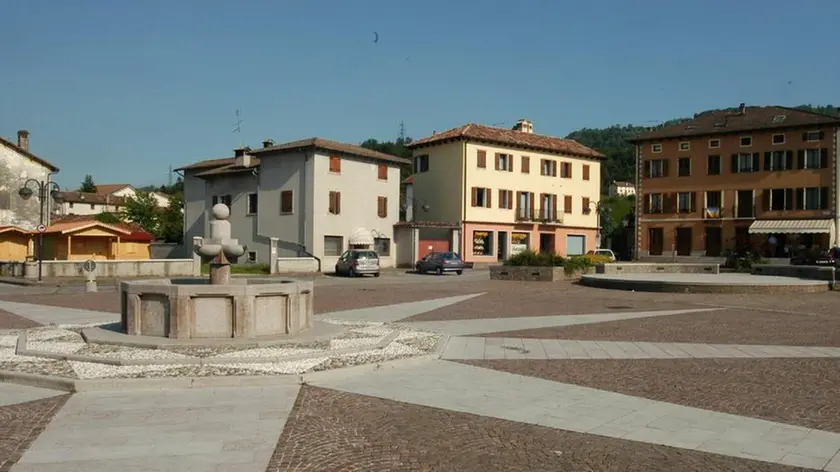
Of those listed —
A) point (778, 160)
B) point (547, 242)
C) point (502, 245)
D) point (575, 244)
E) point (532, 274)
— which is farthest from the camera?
point (575, 244)

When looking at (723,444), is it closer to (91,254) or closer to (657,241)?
(91,254)

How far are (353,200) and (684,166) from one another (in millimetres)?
28737

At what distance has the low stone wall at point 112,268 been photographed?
107 ft

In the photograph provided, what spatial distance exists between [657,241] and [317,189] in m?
30.9

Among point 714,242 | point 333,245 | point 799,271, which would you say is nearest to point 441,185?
point 333,245

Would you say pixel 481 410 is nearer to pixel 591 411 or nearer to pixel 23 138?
pixel 591 411

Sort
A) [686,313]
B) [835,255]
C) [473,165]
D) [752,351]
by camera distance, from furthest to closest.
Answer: [473,165]
[835,255]
[686,313]
[752,351]

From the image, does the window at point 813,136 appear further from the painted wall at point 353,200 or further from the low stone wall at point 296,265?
the low stone wall at point 296,265

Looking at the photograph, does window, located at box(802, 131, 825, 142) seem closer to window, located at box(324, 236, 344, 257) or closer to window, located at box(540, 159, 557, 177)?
window, located at box(540, 159, 557, 177)

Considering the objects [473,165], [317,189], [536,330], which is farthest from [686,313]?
[473,165]

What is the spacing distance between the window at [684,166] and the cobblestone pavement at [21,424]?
2224 inches

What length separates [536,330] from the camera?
13867 millimetres

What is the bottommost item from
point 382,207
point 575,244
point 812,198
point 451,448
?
point 451,448

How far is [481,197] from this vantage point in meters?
52.2
